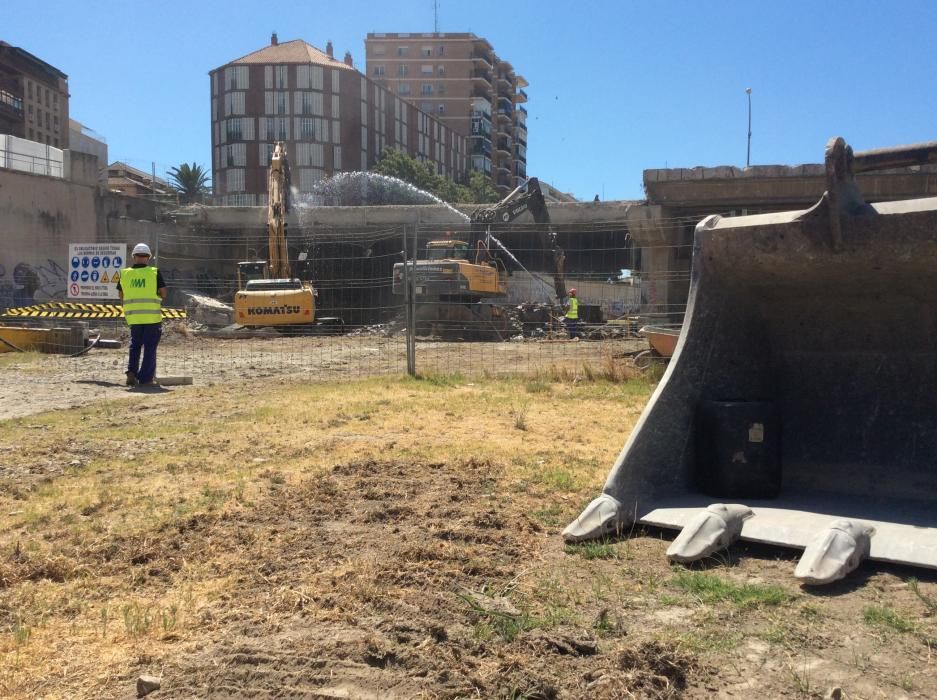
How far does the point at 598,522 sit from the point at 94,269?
49.7 feet

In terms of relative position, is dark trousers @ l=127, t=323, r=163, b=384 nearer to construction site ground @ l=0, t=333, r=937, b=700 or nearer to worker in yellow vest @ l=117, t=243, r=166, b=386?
worker in yellow vest @ l=117, t=243, r=166, b=386

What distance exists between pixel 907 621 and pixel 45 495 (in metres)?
4.35

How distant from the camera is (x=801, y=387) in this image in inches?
189

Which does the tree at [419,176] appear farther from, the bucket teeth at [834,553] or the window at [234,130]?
the bucket teeth at [834,553]

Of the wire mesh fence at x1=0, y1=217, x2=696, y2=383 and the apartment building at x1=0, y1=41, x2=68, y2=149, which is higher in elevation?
the apartment building at x1=0, y1=41, x2=68, y2=149

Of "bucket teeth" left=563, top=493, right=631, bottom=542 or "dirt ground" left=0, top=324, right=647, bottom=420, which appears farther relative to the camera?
"dirt ground" left=0, top=324, right=647, bottom=420

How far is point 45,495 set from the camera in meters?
4.88

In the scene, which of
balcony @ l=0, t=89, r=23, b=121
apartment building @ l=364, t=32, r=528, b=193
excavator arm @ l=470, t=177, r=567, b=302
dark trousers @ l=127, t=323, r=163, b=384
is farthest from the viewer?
apartment building @ l=364, t=32, r=528, b=193

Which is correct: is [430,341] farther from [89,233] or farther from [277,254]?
[89,233]

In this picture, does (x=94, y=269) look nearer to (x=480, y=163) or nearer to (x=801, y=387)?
(x=801, y=387)

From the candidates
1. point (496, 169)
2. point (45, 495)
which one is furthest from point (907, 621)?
point (496, 169)

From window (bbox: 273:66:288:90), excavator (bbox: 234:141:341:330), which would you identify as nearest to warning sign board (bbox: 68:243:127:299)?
excavator (bbox: 234:141:341:330)

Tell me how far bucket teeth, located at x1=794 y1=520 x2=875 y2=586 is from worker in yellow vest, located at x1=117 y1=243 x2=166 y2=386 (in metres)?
8.73

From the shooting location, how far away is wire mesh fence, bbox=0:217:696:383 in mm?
13575
